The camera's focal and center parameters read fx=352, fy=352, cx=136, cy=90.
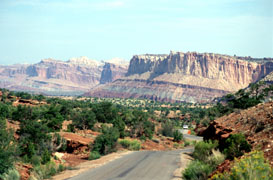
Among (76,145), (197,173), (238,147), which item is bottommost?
(76,145)

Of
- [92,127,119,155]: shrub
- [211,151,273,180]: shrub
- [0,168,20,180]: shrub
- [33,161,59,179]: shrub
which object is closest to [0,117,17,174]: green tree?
[0,168,20,180]: shrub

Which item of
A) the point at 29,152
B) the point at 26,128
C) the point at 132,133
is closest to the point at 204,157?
the point at 29,152

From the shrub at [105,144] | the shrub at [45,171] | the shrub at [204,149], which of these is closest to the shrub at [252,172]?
the shrub at [204,149]

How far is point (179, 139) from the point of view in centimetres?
5872

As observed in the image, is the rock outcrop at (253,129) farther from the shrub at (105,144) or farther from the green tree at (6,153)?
the green tree at (6,153)

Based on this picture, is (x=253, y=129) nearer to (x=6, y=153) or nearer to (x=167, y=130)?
(x=6, y=153)

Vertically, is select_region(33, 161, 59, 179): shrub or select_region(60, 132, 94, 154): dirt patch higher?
select_region(33, 161, 59, 179): shrub

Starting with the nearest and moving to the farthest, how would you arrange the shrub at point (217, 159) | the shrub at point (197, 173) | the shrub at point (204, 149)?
the shrub at point (197, 173)
the shrub at point (217, 159)
the shrub at point (204, 149)

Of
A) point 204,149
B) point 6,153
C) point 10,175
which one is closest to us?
point 10,175

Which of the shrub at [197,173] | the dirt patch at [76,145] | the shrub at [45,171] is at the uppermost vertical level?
the shrub at [197,173]

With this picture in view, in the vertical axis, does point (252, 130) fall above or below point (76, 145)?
above

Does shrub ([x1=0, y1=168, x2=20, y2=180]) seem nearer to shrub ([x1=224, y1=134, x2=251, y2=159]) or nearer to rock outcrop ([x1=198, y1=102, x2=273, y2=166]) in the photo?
shrub ([x1=224, y1=134, x2=251, y2=159])

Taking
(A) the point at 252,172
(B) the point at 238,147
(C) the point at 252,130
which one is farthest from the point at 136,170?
(A) the point at 252,172

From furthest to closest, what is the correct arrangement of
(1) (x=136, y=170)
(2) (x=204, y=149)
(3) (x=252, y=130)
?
(2) (x=204, y=149)
(1) (x=136, y=170)
(3) (x=252, y=130)
